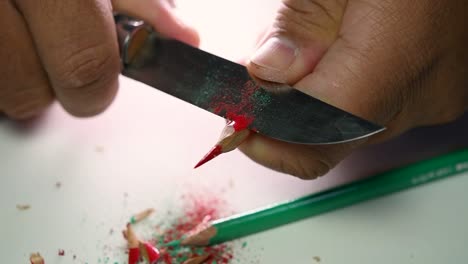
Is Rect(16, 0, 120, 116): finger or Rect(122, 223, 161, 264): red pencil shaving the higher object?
Rect(16, 0, 120, 116): finger

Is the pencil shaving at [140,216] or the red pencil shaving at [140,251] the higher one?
the red pencil shaving at [140,251]

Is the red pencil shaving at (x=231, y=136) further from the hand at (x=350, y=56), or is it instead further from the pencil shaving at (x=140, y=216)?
the pencil shaving at (x=140, y=216)

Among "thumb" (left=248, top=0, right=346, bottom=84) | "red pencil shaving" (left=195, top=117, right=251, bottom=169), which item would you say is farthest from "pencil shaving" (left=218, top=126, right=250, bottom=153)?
"thumb" (left=248, top=0, right=346, bottom=84)

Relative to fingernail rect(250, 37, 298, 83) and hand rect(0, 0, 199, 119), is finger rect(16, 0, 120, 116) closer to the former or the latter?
hand rect(0, 0, 199, 119)

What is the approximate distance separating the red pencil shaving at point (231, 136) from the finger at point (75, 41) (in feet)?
0.87

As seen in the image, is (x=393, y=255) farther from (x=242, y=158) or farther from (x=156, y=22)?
(x=156, y=22)

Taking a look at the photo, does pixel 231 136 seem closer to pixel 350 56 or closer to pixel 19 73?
pixel 350 56

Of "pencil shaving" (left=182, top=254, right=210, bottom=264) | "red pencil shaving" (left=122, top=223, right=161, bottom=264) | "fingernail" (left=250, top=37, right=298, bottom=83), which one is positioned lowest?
"red pencil shaving" (left=122, top=223, right=161, bottom=264)

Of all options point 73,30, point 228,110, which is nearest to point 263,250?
point 228,110

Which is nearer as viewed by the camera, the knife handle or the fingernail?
the fingernail

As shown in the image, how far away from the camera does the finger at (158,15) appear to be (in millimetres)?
954

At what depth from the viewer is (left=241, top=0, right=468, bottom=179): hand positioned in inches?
31.6

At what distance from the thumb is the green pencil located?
24 cm

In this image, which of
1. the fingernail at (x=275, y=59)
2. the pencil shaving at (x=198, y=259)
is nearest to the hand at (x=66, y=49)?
the fingernail at (x=275, y=59)
